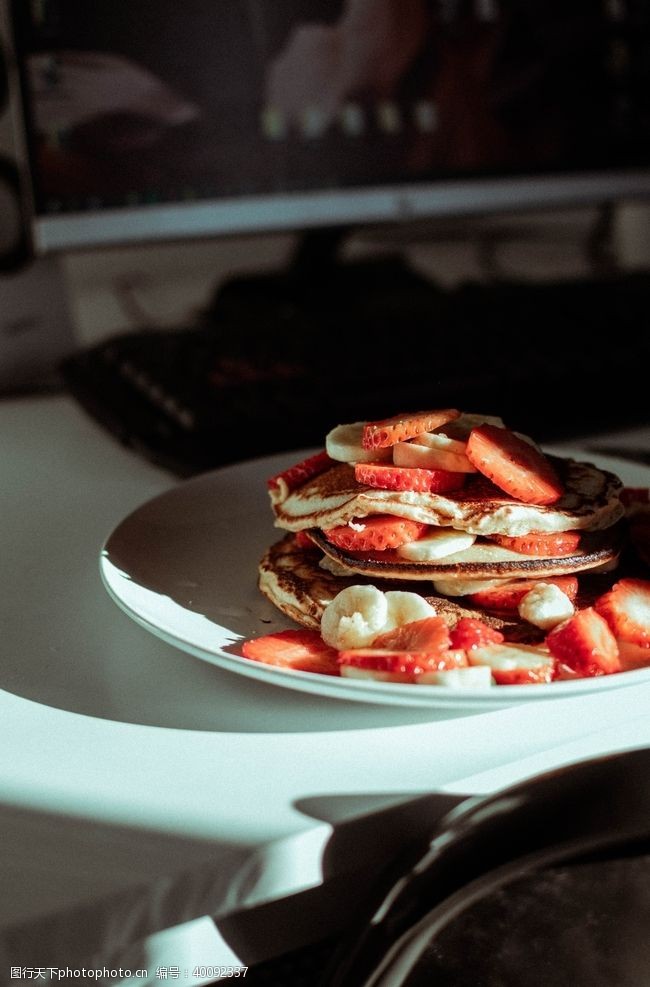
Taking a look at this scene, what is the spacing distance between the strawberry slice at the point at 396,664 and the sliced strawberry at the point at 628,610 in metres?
0.12

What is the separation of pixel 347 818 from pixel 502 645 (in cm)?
17

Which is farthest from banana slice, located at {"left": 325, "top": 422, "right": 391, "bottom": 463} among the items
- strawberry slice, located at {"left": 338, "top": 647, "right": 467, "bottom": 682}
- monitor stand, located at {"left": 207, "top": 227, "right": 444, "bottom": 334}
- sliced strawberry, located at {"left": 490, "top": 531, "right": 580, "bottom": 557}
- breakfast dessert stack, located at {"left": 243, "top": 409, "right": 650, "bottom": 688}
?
monitor stand, located at {"left": 207, "top": 227, "right": 444, "bottom": 334}

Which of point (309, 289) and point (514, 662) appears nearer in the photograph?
point (514, 662)

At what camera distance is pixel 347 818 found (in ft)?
1.73

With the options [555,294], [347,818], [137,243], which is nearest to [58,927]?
[347,818]

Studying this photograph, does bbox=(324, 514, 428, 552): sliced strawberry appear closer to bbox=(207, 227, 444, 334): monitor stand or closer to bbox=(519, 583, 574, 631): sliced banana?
bbox=(519, 583, 574, 631): sliced banana

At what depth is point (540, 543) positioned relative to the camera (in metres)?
0.73

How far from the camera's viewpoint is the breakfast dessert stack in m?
0.63

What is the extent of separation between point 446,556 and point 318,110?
0.93 meters

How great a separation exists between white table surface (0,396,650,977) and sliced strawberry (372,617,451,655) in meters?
0.04

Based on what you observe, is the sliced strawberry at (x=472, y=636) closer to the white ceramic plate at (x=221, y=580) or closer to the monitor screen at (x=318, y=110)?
the white ceramic plate at (x=221, y=580)

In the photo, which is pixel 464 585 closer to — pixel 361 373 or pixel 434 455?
pixel 434 455

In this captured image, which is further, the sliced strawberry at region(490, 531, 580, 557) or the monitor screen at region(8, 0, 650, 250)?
the monitor screen at region(8, 0, 650, 250)

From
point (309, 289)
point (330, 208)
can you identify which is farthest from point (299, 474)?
point (309, 289)
